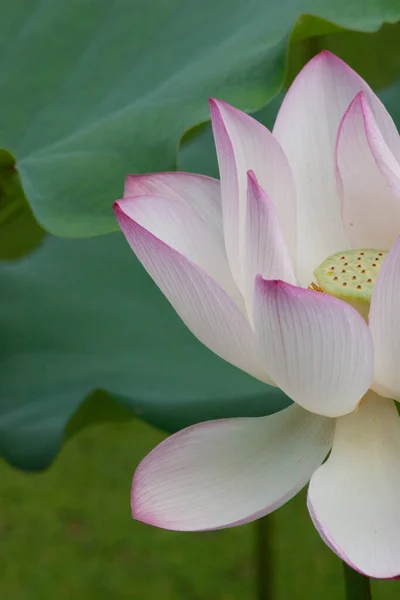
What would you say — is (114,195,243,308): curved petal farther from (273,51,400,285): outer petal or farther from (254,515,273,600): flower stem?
(254,515,273,600): flower stem

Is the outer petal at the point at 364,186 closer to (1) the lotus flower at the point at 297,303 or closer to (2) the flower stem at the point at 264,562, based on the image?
(1) the lotus flower at the point at 297,303

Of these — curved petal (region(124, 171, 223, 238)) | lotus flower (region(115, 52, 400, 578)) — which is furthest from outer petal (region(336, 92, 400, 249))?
curved petal (region(124, 171, 223, 238))

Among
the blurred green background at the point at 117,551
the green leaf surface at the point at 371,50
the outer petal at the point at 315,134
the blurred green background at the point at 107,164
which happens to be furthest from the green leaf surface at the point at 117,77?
the green leaf surface at the point at 371,50

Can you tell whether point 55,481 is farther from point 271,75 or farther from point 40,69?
point 271,75

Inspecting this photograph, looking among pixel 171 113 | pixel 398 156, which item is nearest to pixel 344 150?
pixel 398 156

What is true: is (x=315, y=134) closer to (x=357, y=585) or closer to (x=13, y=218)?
(x=357, y=585)

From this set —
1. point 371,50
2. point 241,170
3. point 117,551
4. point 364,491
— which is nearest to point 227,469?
point 364,491

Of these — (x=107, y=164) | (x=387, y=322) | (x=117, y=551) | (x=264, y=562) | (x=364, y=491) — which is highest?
(x=107, y=164)
